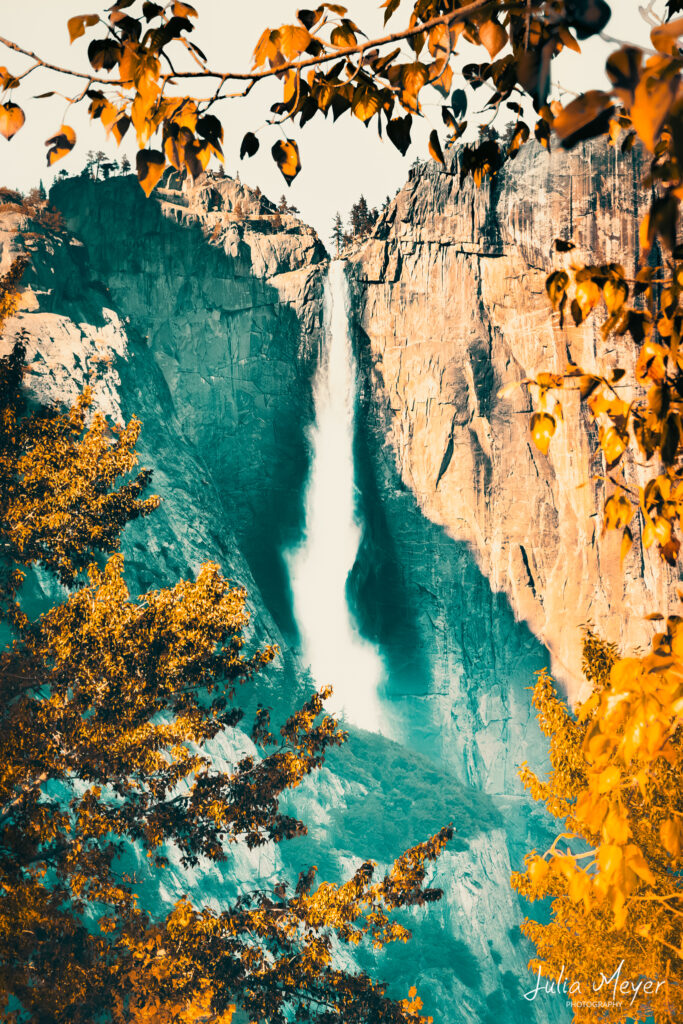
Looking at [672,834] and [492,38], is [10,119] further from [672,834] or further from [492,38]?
[672,834]

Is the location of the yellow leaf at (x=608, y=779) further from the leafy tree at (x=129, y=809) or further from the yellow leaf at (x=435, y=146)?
the leafy tree at (x=129, y=809)

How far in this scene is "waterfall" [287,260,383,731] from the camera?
31547 mm

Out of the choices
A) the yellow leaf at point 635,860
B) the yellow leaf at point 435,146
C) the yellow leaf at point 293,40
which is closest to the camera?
the yellow leaf at point 635,860

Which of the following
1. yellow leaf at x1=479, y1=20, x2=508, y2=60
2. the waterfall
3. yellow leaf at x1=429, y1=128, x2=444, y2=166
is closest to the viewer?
yellow leaf at x1=479, y1=20, x2=508, y2=60

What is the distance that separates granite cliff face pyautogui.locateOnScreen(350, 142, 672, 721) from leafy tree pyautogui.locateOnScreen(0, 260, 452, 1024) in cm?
2174

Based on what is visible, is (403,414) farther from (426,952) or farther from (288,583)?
(426,952)

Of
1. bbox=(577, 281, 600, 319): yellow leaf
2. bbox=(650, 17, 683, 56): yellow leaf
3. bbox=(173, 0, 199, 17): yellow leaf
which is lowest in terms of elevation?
bbox=(577, 281, 600, 319): yellow leaf

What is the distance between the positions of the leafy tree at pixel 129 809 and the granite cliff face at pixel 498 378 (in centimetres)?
2174

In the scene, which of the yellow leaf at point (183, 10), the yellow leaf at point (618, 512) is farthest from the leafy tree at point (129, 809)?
the yellow leaf at point (183, 10)

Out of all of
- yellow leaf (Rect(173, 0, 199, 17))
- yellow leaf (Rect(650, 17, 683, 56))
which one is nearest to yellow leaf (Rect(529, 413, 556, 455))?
yellow leaf (Rect(650, 17, 683, 56))

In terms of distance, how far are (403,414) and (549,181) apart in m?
10.4

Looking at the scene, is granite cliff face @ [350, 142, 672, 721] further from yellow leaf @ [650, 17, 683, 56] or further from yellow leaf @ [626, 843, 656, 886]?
yellow leaf @ [650, 17, 683, 56]

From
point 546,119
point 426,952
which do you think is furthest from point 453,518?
point 546,119

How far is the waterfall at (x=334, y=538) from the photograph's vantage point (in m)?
31.5
